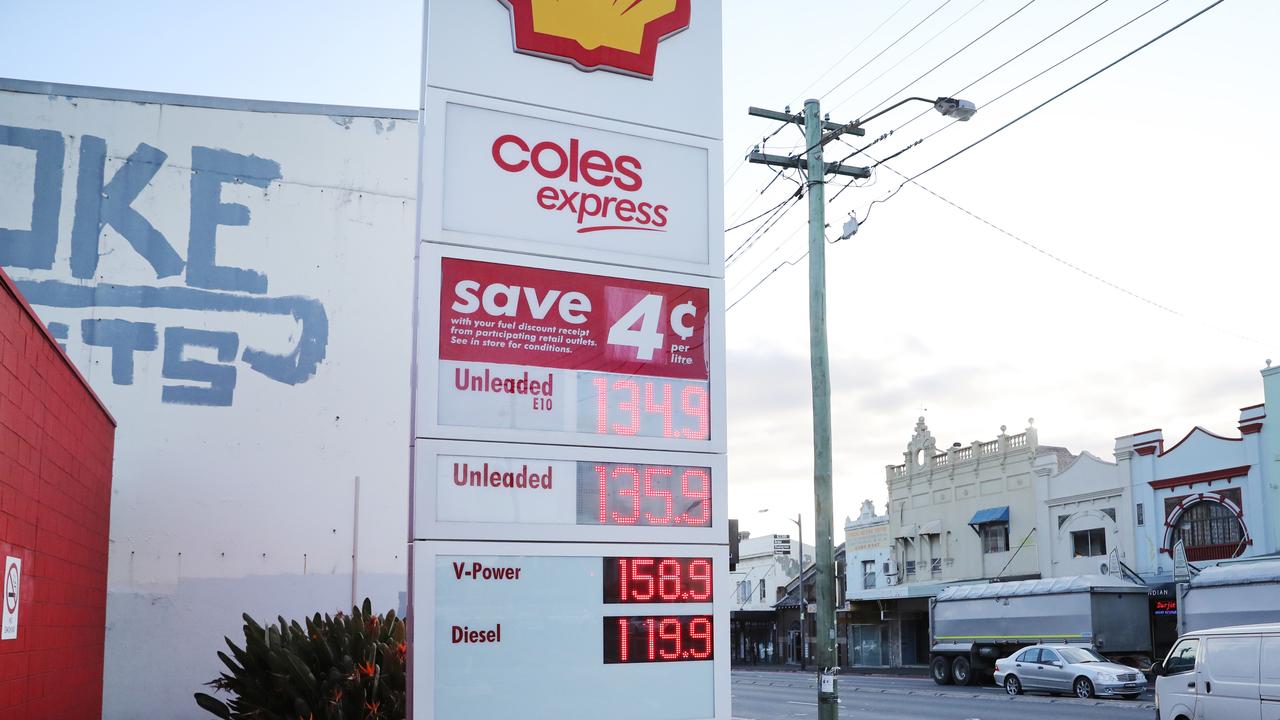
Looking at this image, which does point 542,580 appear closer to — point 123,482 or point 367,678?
point 367,678

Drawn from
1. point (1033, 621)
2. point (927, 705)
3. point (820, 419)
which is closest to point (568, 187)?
point (820, 419)

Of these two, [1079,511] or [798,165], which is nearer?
[798,165]

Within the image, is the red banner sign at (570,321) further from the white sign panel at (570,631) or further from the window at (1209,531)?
the window at (1209,531)

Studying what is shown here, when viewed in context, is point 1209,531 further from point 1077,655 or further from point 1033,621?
point 1077,655

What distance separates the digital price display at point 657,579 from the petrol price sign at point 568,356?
881 mm

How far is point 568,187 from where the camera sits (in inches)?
370

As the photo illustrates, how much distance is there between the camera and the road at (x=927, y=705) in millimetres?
24189

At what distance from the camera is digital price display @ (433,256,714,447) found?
860 centimetres

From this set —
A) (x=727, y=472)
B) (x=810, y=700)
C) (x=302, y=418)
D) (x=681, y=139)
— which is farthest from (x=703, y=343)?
(x=810, y=700)

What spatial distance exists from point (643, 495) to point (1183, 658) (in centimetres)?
1148

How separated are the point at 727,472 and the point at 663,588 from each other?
1072mm

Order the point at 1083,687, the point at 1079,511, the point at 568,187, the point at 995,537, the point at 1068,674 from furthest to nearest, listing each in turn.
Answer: the point at 995,537
the point at 1079,511
the point at 1068,674
the point at 1083,687
the point at 568,187

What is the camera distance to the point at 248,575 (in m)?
16.4

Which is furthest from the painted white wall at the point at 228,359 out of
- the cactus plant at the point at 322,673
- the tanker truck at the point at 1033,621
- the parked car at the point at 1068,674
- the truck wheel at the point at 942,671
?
the truck wheel at the point at 942,671
